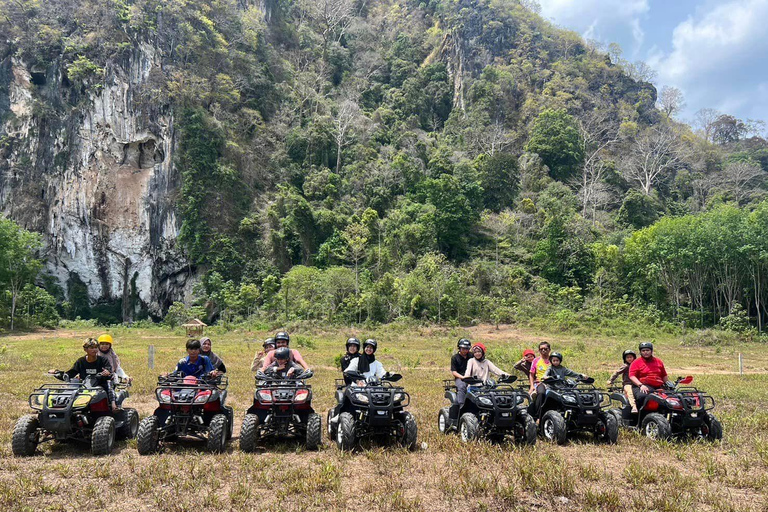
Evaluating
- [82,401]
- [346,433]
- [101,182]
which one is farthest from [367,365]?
[101,182]

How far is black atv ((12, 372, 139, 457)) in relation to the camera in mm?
5957

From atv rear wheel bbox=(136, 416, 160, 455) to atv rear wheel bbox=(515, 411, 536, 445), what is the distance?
16.1 ft

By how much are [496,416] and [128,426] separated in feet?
17.4

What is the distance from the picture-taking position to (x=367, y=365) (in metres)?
7.52

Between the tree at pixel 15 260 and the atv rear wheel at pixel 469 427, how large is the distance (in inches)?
1464

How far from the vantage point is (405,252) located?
129 ft

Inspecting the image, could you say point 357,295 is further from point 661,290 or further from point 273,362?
point 273,362

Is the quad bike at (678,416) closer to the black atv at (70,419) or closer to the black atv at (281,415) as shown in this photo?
the black atv at (281,415)

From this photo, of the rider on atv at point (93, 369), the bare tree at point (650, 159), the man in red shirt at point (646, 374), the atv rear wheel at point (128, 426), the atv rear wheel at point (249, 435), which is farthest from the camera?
the bare tree at point (650, 159)

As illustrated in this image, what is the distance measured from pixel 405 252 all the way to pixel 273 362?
105 ft

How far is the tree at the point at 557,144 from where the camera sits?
47.4 m

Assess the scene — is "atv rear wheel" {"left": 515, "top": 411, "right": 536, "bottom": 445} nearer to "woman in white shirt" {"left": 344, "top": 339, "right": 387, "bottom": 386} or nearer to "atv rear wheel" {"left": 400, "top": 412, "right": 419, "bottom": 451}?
"atv rear wheel" {"left": 400, "top": 412, "right": 419, "bottom": 451}

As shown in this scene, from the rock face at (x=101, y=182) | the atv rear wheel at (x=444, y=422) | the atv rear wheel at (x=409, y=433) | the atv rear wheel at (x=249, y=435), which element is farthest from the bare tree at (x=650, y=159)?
the atv rear wheel at (x=249, y=435)

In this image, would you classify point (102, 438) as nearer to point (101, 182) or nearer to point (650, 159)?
point (101, 182)
